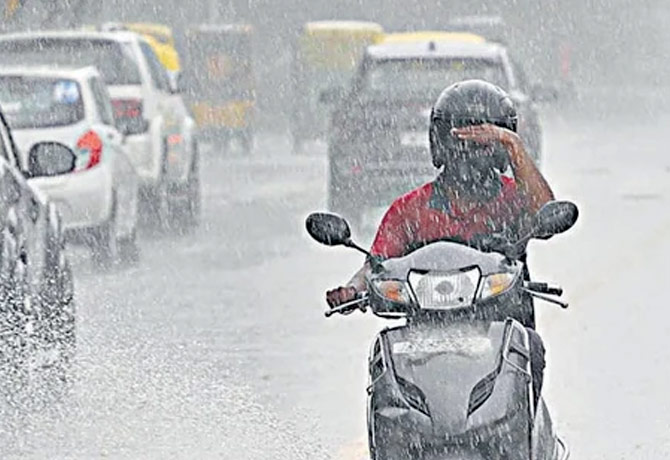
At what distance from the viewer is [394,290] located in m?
5.93

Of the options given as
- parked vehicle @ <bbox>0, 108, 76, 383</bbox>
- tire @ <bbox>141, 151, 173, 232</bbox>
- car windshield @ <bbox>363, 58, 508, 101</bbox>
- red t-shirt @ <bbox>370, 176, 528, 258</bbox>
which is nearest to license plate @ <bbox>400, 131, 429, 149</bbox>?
car windshield @ <bbox>363, 58, 508, 101</bbox>

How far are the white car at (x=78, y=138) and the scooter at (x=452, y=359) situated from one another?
10882 mm

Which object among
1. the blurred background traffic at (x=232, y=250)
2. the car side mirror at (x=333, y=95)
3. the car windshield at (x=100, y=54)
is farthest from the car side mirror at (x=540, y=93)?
the car windshield at (x=100, y=54)

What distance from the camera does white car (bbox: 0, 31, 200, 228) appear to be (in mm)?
19984

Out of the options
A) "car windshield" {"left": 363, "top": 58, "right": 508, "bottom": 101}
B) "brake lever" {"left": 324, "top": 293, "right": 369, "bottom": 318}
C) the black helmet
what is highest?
the black helmet

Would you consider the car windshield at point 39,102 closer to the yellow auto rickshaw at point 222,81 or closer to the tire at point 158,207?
the tire at point 158,207

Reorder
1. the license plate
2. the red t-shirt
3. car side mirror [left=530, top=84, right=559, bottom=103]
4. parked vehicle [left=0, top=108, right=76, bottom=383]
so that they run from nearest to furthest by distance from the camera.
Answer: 1. the red t-shirt
2. parked vehicle [left=0, top=108, right=76, bottom=383]
3. the license plate
4. car side mirror [left=530, top=84, right=559, bottom=103]

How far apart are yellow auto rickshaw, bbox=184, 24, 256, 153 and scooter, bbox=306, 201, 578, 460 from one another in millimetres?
27984

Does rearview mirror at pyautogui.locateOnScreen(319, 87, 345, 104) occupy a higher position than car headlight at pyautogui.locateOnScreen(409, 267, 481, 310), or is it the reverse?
car headlight at pyautogui.locateOnScreen(409, 267, 481, 310)

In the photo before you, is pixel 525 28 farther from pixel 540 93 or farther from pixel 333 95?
pixel 333 95

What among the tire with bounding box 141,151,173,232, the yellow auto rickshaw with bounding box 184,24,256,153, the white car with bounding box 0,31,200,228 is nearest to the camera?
the white car with bounding box 0,31,200,228

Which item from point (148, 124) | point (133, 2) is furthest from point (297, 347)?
point (133, 2)

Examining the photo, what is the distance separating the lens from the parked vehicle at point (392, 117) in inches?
757

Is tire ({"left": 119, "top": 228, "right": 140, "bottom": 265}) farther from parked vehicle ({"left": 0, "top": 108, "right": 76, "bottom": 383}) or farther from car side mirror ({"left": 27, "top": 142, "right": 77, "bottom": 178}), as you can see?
car side mirror ({"left": 27, "top": 142, "right": 77, "bottom": 178})
